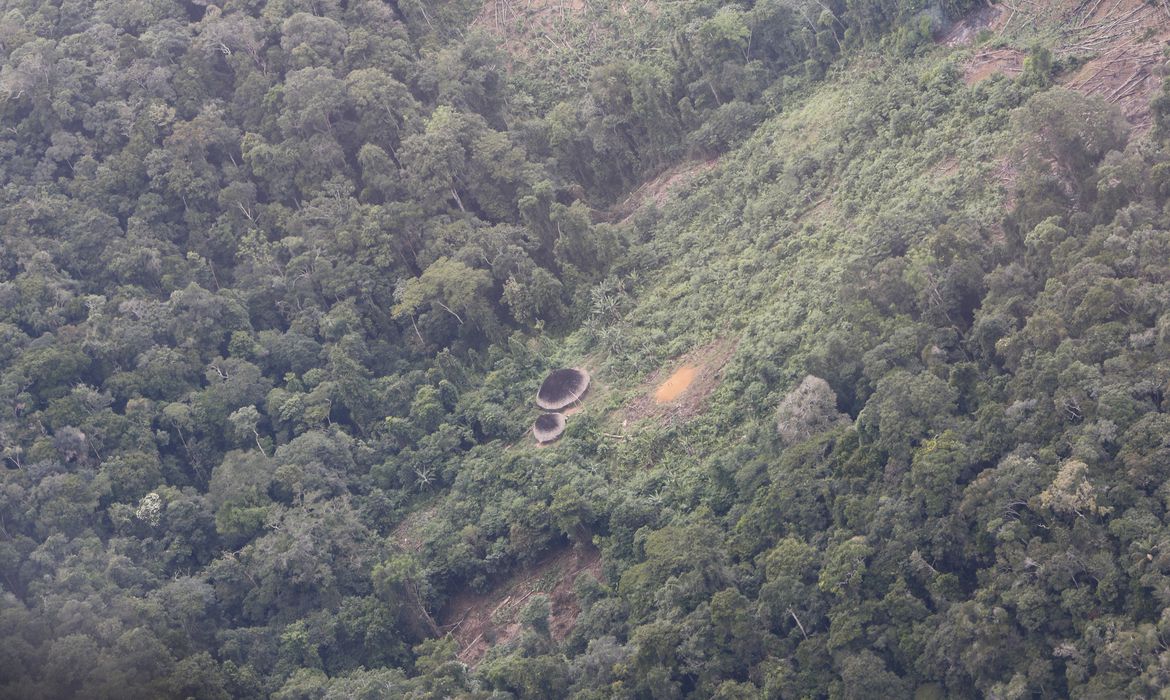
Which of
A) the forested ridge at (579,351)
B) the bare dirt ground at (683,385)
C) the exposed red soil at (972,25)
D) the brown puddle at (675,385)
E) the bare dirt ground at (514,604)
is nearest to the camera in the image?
the forested ridge at (579,351)

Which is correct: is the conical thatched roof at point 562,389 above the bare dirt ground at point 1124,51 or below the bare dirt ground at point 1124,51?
below

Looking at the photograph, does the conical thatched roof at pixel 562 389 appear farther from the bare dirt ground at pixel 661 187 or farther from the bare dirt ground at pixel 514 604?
the bare dirt ground at pixel 661 187

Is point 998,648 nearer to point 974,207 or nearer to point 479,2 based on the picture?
point 974,207

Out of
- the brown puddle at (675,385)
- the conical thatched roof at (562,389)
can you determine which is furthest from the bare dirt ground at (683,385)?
the conical thatched roof at (562,389)

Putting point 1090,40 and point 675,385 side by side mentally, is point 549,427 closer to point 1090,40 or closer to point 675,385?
point 675,385

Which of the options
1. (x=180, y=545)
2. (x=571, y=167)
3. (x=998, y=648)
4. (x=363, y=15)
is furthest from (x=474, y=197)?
(x=998, y=648)

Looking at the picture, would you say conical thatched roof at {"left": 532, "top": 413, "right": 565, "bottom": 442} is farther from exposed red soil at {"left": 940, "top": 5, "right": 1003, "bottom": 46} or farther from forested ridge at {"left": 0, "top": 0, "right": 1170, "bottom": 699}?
exposed red soil at {"left": 940, "top": 5, "right": 1003, "bottom": 46}

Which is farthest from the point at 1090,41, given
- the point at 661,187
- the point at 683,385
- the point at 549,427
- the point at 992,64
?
the point at 549,427
